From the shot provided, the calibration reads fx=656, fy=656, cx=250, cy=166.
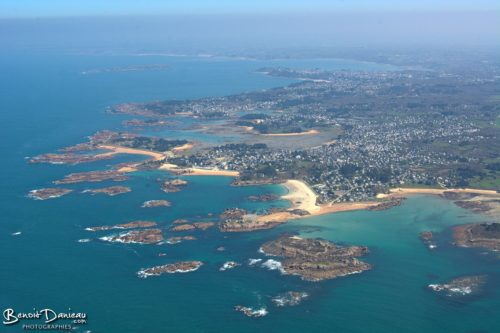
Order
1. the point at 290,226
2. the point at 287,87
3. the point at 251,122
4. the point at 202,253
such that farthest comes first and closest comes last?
the point at 287,87
the point at 251,122
the point at 290,226
the point at 202,253

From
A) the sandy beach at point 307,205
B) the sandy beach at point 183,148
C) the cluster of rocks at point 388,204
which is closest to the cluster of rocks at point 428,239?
the cluster of rocks at point 388,204

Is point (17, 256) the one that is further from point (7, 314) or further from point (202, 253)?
point (202, 253)

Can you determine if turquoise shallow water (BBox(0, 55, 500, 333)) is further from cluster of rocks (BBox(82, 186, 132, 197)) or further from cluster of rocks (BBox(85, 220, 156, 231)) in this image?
cluster of rocks (BBox(82, 186, 132, 197))

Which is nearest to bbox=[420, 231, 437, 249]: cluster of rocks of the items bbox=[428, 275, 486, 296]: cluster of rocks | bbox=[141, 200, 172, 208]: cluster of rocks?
bbox=[428, 275, 486, 296]: cluster of rocks

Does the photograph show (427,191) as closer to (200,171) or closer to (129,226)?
(200,171)

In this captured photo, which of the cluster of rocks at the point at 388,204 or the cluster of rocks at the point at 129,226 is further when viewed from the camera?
the cluster of rocks at the point at 388,204

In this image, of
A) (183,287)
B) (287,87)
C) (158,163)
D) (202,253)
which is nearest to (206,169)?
(158,163)

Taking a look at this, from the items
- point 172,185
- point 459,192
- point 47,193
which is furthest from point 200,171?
point 459,192

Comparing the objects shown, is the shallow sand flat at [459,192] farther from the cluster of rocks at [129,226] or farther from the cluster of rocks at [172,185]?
the cluster of rocks at [129,226]
